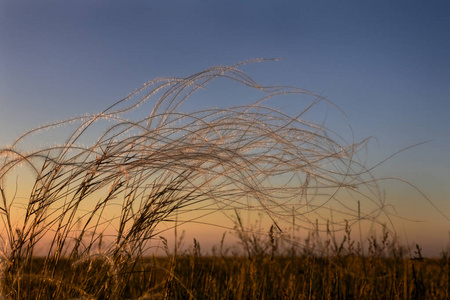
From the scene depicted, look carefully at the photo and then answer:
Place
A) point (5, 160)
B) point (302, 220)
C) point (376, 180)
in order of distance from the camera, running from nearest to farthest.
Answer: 1. point (5, 160)
2. point (302, 220)
3. point (376, 180)

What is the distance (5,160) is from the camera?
10.3 ft

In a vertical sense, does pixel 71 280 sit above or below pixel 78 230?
below

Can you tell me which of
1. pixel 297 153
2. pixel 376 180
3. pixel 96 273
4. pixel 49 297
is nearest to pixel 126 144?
pixel 96 273

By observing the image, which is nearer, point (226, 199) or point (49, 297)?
point (49, 297)

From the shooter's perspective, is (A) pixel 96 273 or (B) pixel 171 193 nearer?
(A) pixel 96 273

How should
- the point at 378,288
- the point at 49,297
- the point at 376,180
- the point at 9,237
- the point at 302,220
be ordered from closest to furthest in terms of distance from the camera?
the point at 49,297 < the point at 9,237 < the point at 302,220 < the point at 376,180 < the point at 378,288

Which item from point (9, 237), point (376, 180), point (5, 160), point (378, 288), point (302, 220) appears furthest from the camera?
point (378, 288)

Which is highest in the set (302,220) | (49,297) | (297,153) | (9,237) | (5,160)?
(297,153)

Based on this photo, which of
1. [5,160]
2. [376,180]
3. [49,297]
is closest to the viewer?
[49,297]

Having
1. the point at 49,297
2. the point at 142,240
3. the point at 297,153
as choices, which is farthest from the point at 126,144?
the point at 297,153

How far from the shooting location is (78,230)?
3.05 meters

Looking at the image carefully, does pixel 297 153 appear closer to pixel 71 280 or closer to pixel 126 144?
pixel 126 144

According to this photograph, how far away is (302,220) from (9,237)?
7.25 ft

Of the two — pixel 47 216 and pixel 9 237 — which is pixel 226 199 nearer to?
pixel 47 216
